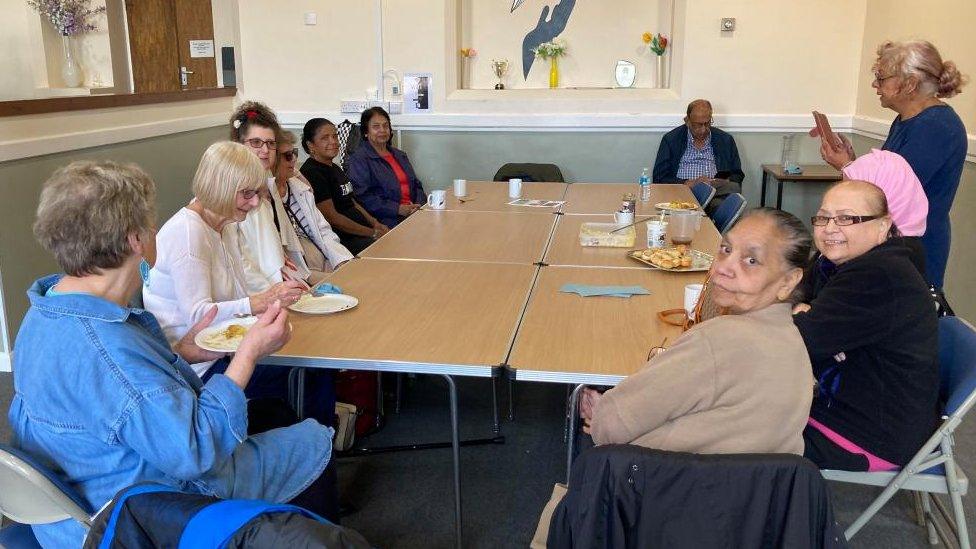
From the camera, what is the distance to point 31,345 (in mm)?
1519

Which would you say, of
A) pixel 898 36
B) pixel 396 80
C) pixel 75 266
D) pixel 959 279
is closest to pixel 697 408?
pixel 75 266

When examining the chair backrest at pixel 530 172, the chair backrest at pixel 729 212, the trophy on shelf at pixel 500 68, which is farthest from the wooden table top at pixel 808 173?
the trophy on shelf at pixel 500 68

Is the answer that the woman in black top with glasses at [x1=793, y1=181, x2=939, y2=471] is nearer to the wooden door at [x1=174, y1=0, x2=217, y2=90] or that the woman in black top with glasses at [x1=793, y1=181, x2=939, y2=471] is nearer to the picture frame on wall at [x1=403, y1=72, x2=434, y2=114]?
the picture frame on wall at [x1=403, y1=72, x2=434, y2=114]

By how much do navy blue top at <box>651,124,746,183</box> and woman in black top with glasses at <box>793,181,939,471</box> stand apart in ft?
12.9

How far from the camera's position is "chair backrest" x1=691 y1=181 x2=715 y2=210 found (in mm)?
4641

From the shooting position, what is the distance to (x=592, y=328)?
2.31m

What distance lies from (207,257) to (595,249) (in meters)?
1.59

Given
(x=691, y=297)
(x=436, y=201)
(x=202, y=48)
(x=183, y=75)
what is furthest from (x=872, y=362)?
(x=183, y=75)

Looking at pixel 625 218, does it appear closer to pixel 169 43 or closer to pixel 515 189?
pixel 515 189

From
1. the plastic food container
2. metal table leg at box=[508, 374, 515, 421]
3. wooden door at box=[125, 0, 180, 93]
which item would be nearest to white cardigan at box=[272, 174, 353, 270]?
metal table leg at box=[508, 374, 515, 421]

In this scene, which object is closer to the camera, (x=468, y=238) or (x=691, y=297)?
(x=691, y=297)

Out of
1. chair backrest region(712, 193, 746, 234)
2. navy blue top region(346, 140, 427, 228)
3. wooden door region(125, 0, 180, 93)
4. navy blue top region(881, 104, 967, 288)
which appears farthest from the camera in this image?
wooden door region(125, 0, 180, 93)

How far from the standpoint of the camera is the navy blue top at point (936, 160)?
120 inches

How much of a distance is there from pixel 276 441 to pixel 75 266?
602 millimetres
